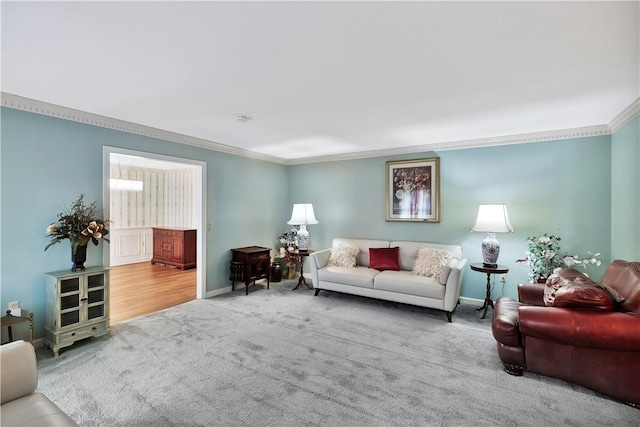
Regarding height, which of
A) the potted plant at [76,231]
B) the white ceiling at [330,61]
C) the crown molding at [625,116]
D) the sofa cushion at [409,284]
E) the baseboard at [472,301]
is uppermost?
the white ceiling at [330,61]

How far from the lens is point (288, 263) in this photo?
20.0 ft

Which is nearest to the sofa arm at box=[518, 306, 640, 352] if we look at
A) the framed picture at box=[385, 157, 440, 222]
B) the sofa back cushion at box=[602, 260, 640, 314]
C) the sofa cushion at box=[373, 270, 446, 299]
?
the sofa back cushion at box=[602, 260, 640, 314]

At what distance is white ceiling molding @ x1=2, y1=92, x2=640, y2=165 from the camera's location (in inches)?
119

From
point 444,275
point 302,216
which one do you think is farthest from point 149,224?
point 444,275

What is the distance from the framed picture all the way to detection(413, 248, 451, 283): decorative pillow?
2.25 ft

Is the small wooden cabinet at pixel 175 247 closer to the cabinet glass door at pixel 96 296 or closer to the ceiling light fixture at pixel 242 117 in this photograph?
the cabinet glass door at pixel 96 296

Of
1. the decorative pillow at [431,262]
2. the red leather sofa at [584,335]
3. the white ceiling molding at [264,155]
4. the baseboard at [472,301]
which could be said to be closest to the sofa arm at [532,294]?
the red leather sofa at [584,335]

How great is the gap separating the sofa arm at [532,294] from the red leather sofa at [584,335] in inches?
19.9

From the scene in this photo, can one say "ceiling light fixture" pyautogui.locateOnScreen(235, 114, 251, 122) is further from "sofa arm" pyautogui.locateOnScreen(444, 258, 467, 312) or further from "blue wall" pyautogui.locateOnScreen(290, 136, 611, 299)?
"sofa arm" pyautogui.locateOnScreen(444, 258, 467, 312)

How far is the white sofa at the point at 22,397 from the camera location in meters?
1.38

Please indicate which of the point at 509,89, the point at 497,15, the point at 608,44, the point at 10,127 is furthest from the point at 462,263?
the point at 10,127

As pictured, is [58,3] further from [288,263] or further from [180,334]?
[288,263]

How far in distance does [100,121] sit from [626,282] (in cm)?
542

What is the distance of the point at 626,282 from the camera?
2.42m
